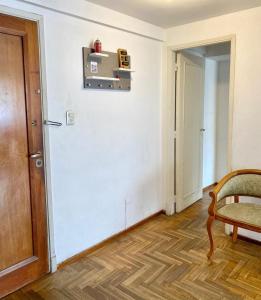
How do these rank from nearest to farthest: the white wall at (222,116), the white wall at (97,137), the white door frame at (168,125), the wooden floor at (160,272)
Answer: the wooden floor at (160,272)
the white wall at (97,137)
the white door frame at (168,125)
the white wall at (222,116)

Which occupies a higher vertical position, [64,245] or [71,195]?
[71,195]

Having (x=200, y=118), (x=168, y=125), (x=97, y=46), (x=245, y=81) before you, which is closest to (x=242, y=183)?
(x=245, y=81)

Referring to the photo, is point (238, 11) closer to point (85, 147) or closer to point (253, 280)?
point (85, 147)

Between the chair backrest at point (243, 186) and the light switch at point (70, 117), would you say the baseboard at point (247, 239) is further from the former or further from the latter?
the light switch at point (70, 117)

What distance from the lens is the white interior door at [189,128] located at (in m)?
3.50

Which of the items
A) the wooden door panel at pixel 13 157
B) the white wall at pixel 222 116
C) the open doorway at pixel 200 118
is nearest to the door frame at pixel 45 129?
the wooden door panel at pixel 13 157

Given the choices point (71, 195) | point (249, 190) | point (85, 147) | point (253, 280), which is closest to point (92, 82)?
point (85, 147)

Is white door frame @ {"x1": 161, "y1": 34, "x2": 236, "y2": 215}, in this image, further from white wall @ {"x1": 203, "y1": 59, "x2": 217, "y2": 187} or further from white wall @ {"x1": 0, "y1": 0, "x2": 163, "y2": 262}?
white wall @ {"x1": 203, "y1": 59, "x2": 217, "y2": 187}

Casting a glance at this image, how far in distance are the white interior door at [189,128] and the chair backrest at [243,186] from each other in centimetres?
96

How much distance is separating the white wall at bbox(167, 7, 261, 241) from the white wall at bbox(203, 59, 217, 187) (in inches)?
57.6

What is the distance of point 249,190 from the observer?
8.87 ft

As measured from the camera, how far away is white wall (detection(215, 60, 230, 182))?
4535 millimetres

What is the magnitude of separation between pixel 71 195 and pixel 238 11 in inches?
92.4

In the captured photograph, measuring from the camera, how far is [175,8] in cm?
262
